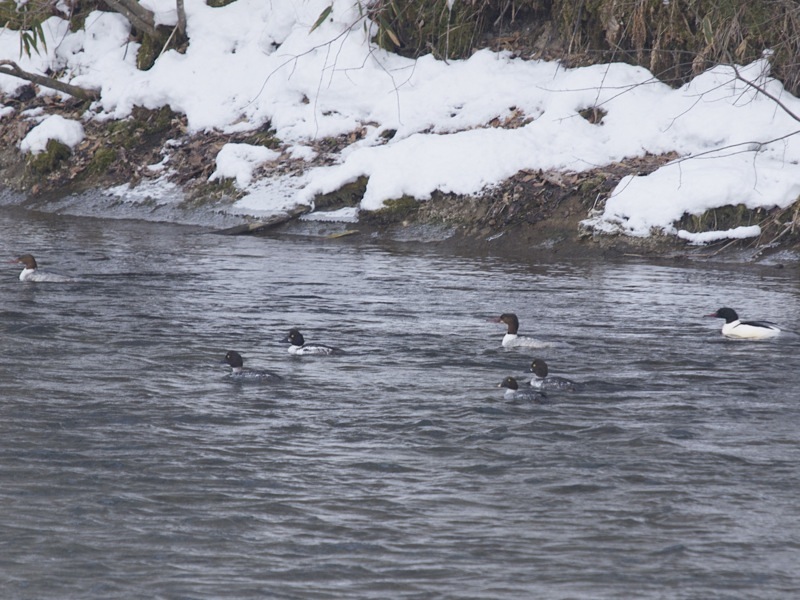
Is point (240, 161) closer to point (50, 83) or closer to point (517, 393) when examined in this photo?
point (50, 83)

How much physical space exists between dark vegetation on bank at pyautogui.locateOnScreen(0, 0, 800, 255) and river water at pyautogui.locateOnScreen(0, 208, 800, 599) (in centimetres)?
415

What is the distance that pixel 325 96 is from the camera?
2284 cm

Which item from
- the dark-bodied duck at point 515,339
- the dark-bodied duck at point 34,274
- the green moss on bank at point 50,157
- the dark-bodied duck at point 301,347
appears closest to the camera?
the dark-bodied duck at point 301,347

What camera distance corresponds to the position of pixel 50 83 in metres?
24.8

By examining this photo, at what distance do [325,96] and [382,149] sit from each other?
9.56 feet

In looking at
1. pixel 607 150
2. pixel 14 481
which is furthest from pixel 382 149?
pixel 14 481

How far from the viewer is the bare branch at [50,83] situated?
949 inches

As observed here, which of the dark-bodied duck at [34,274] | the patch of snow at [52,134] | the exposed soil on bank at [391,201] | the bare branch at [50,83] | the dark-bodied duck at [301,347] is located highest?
the bare branch at [50,83]

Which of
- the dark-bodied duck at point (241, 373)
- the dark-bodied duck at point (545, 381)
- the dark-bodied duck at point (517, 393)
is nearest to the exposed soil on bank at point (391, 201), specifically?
the dark-bodied duck at point (545, 381)

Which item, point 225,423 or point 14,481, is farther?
point 225,423

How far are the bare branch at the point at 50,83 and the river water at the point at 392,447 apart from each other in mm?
10823

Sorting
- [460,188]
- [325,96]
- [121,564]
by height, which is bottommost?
[121,564]

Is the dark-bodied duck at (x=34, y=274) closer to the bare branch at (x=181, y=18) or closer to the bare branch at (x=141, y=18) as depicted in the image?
the bare branch at (x=181, y=18)

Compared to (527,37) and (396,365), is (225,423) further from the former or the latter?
(527,37)
